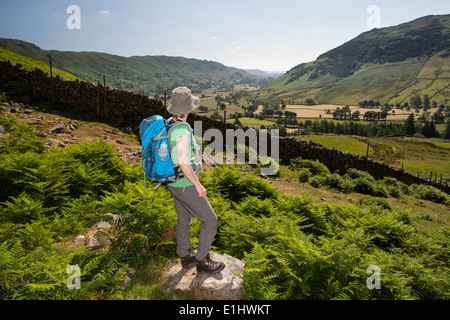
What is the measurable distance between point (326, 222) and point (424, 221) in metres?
7.46

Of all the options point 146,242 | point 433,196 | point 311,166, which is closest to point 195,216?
point 146,242

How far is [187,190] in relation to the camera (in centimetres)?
315

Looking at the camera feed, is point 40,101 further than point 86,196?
Yes

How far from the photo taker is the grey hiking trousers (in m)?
3.16

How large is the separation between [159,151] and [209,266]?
5.79 ft

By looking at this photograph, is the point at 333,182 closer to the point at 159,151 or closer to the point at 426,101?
the point at 159,151

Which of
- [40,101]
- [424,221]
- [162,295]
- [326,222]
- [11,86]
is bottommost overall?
[424,221]

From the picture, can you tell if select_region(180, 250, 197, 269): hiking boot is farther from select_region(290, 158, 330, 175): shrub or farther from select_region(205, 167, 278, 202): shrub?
select_region(290, 158, 330, 175): shrub

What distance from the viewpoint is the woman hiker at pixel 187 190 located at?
2996mm

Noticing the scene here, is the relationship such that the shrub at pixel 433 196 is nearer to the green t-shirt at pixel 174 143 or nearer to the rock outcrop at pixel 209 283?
the rock outcrop at pixel 209 283

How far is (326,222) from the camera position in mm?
7109
